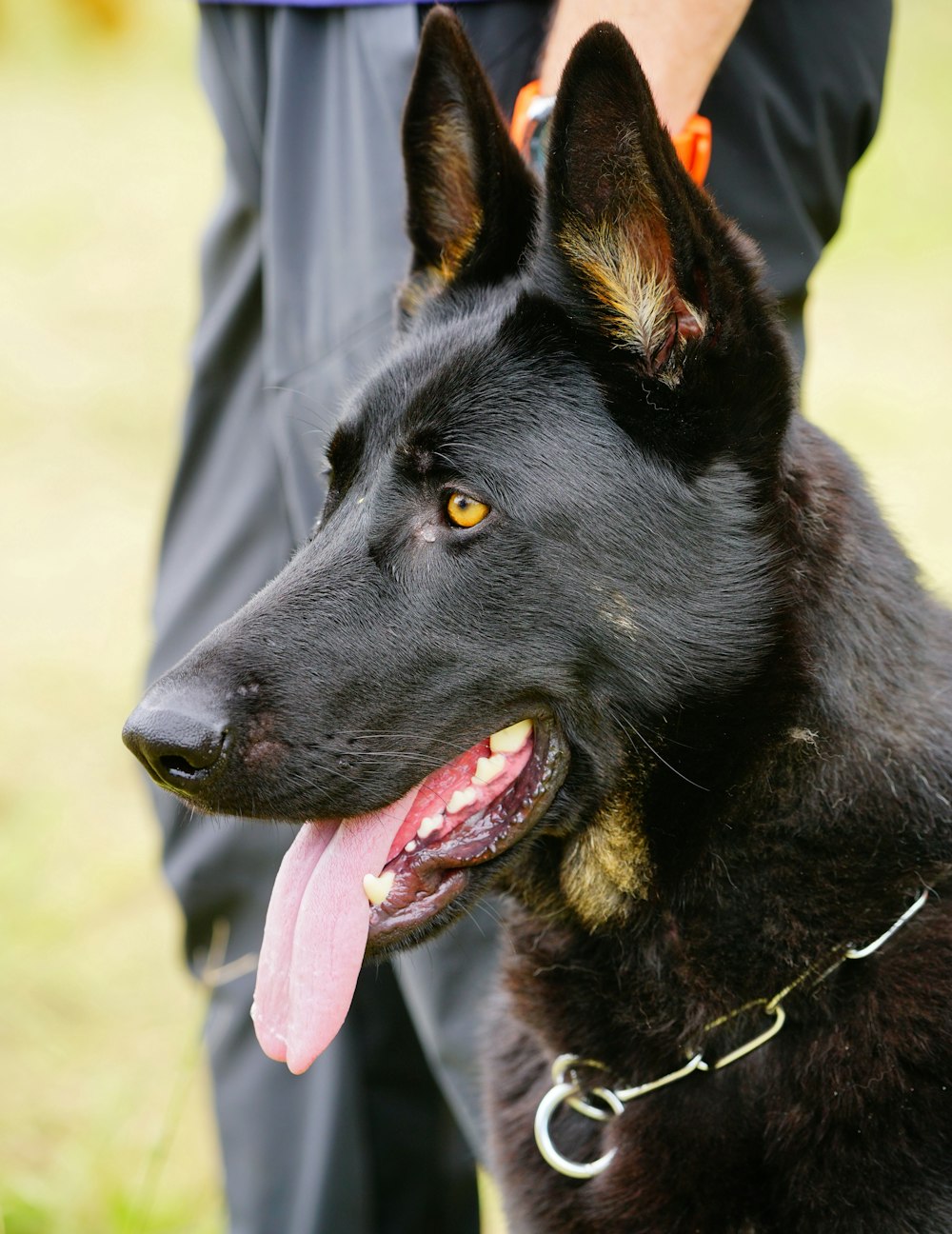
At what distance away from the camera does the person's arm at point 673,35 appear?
217cm

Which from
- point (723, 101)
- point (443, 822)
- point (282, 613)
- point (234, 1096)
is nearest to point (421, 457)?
point (282, 613)

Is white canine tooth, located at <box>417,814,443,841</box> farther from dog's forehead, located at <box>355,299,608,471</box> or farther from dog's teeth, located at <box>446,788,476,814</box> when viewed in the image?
dog's forehead, located at <box>355,299,608,471</box>

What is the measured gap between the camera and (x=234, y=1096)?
321 cm

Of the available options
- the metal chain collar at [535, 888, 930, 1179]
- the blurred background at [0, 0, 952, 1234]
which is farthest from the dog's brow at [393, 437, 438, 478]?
the metal chain collar at [535, 888, 930, 1179]

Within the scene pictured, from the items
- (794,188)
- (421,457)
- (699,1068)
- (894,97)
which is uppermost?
(794,188)

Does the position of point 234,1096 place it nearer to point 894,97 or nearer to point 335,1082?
point 335,1082

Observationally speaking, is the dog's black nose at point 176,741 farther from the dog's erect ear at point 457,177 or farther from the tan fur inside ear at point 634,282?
the dog's erect ear at point 457,177

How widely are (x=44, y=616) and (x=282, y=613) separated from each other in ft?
16.3

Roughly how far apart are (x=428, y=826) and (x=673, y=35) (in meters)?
1.31

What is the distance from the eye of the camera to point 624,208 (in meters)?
1.97

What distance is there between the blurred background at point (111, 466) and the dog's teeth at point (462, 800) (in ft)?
2.73

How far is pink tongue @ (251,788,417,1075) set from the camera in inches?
78.9

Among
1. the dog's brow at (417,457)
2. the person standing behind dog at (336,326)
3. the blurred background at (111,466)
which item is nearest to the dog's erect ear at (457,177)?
the person standing behind dog at (336,326)

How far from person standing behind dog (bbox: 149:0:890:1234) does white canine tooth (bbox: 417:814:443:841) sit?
17 centimetres
